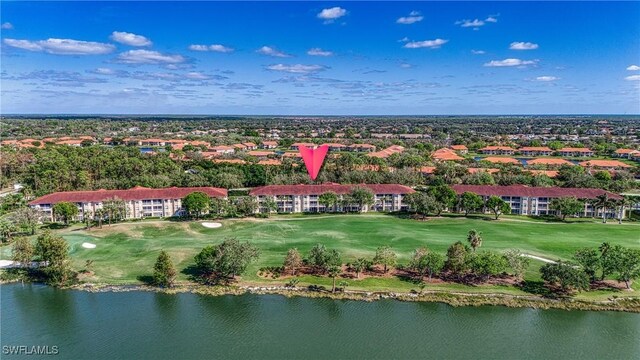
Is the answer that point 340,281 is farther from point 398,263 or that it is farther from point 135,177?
point 135,177

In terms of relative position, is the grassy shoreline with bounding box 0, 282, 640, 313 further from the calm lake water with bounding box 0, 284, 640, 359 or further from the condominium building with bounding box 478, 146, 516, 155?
the condominium building with bounding box 478, 146, 516, 155

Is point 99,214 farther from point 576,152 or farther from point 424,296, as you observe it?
point 576,152

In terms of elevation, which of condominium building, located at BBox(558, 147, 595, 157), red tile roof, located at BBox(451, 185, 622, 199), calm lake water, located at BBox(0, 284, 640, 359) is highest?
condominium building, located at BBox(558, 147, 595, 157)

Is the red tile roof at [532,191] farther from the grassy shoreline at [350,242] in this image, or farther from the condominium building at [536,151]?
the condominium building at [536,151]

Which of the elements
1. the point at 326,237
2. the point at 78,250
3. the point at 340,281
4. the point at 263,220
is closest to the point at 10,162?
the point at 78,250

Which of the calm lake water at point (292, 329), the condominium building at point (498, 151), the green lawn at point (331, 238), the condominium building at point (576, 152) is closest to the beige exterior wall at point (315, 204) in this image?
the green lawn at point (331, 238)

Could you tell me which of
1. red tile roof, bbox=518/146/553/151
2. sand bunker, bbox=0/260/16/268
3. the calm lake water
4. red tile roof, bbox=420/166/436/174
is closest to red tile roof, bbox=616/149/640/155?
red tile roof, bbox=518/146/553/151
